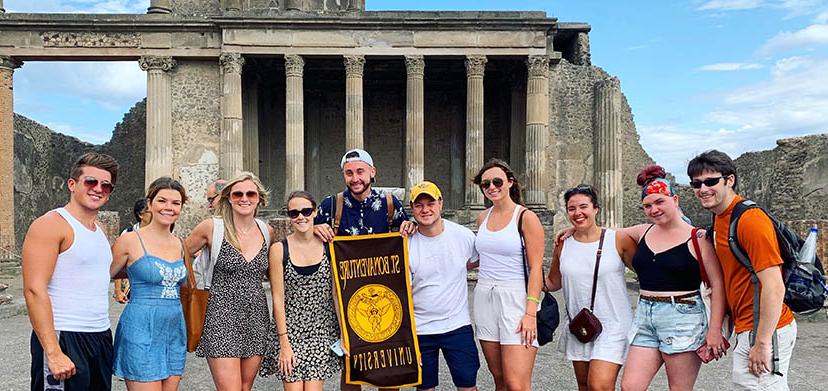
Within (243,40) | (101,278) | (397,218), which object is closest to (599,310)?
(397,218)

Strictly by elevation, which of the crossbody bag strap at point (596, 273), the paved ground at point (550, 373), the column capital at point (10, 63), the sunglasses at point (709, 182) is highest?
the column capital at point (10, 63)

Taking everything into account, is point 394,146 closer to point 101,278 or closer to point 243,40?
point 243,40

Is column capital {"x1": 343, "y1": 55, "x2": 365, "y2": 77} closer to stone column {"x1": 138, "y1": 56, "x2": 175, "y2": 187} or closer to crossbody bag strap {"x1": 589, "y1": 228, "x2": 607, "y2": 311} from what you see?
stone column {"x1": 138, "y1": 56, "x2": 175, "y2": 187}

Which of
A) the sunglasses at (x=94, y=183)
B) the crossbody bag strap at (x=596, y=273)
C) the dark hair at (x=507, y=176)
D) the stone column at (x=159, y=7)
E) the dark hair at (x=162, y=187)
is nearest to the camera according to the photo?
the sunglasses at (x=94, y=183)

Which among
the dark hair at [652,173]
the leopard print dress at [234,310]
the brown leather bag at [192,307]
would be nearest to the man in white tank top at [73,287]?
the brown leather bag at [192,307]

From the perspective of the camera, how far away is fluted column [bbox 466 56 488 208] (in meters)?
18.3

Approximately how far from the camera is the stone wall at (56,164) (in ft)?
75.6

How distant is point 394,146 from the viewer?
23.0 metres

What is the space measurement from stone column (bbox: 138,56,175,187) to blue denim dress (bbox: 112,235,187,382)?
52.4ft

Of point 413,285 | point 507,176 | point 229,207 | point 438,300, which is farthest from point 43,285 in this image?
point 507,176

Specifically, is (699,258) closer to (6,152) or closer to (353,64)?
(353,64)

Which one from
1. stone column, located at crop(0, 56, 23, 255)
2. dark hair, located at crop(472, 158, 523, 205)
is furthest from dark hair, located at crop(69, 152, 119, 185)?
stone column, located at crop(0, 56, 23, 255)

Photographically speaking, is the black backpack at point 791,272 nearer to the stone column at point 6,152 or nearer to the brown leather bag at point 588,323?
the brown leather bag at point 588,323

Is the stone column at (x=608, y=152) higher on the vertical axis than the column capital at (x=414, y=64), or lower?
lower
